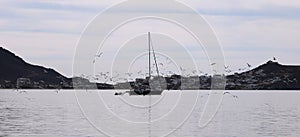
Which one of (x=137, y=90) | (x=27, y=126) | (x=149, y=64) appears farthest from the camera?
(x=137, y=90)

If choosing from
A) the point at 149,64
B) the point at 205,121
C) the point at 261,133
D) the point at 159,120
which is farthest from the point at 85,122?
the point at 149,64

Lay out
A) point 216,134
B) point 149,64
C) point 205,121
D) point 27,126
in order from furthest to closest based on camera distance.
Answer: point 149,64 < point 205,121 < point 27,126 < point 216,134

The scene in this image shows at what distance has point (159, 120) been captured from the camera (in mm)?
76000

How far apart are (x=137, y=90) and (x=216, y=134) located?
10660 centimetres

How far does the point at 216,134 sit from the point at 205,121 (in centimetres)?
1622

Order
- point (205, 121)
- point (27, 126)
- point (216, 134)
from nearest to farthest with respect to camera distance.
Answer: point (216, 134)
point (27, 126)
point (205, 121)

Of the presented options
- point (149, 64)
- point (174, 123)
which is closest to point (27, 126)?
point (174, 123)

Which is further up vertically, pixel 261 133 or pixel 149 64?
pixel 149 64

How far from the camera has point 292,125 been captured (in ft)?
233

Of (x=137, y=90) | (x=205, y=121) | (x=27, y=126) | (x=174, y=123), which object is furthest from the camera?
(x=137, y=90)

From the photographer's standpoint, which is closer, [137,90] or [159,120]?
[159,120]

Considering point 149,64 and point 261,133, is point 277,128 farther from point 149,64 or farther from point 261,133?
point 149,64

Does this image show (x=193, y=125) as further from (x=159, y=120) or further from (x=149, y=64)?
(x=149, y=64)

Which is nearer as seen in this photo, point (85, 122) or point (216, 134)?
point (216, 134)
